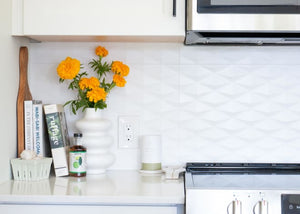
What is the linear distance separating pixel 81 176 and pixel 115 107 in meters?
0.37

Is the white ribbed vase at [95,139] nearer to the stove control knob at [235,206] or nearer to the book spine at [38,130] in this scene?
the book spine at [38,130]

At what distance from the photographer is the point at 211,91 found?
2086 millimetres

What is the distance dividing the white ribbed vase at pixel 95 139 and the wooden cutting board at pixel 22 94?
219 mm

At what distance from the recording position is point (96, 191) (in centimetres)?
162

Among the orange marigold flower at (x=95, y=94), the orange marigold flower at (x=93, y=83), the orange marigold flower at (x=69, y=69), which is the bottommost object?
the orange marigold flower at (x=95, y=94)

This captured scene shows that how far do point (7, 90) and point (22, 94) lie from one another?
0.39ft

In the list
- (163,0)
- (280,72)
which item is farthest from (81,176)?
(280,72)

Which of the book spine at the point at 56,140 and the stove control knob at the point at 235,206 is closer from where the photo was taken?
the stove control knob at the point at 235,206

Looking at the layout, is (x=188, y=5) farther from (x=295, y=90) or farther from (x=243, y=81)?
(x=295, y=90)

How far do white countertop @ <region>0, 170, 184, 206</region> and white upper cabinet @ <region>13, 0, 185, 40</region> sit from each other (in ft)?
1.80

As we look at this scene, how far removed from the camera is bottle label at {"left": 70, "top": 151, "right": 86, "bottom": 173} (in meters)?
1.87

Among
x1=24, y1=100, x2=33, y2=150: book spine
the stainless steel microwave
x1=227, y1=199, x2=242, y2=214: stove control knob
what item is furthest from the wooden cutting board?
x1=227, y1=199, x2=242, y2=214: stove control knob

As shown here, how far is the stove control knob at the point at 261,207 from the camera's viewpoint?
151cm

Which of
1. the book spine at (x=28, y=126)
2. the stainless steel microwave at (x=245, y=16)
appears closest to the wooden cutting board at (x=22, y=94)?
the book spine at (x=28, y=126)
